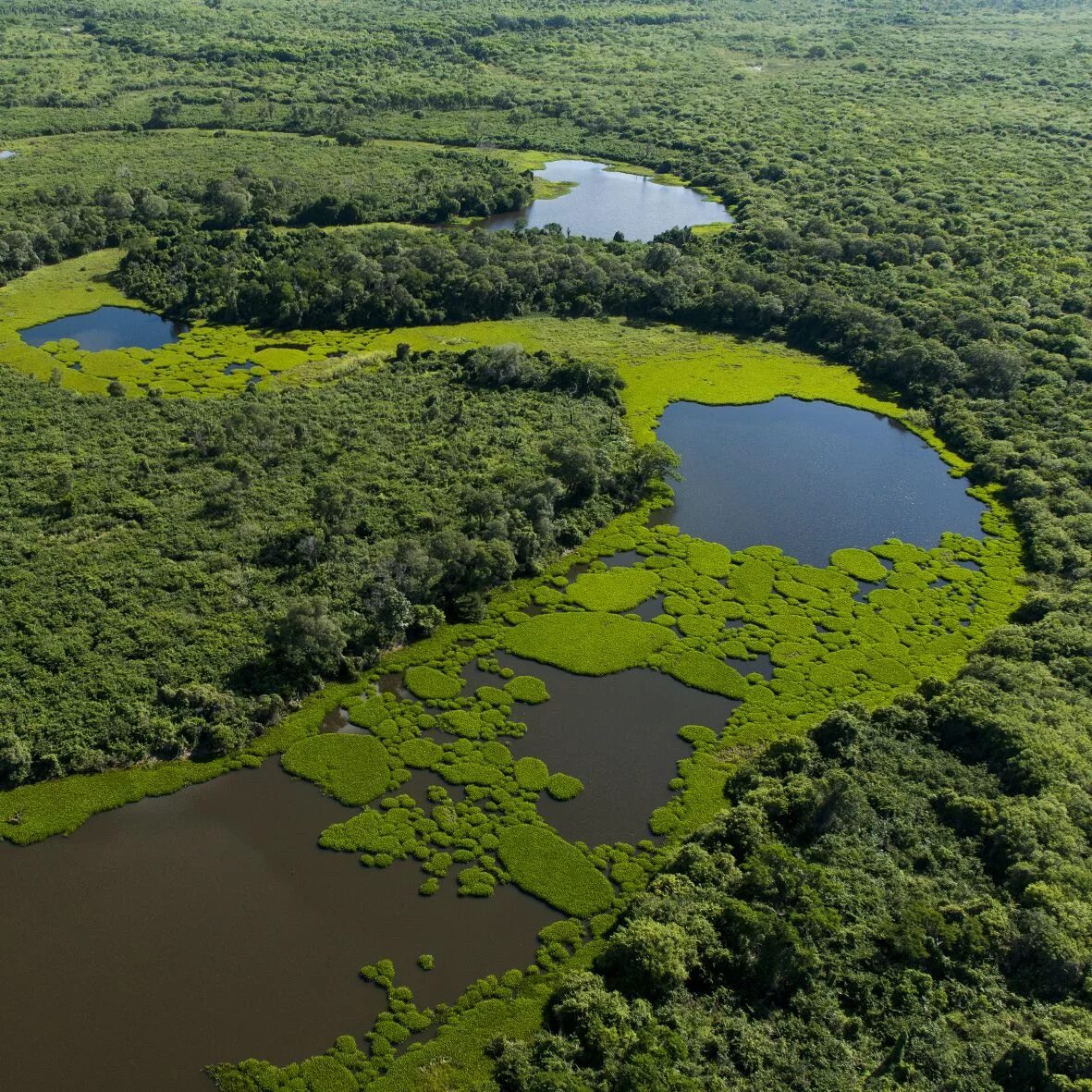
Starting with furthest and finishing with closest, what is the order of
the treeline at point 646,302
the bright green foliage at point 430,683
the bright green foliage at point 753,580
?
the treeline at point 646,302, the bright green foliage at point 753,580, the bright green foliage at point 430,683

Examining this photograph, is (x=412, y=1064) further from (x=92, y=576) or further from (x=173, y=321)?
(x=173, y=321)

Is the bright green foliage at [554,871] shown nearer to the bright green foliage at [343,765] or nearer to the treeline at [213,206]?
the bright green foliage at [343,765]

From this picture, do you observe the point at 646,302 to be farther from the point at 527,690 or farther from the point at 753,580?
the point at 527,690

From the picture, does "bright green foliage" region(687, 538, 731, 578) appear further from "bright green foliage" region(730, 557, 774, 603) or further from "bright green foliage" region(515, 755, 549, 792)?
"bright green foliage" region(515, 755, 549, 792)

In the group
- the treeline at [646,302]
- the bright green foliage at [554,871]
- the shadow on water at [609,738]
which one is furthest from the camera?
the treeline at [646,302]

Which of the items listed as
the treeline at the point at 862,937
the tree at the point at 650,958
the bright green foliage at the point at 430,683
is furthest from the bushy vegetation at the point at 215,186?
the tree at the point at 650,958

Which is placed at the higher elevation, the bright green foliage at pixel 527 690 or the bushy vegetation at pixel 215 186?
the bushy vegetation at pixel 215 186

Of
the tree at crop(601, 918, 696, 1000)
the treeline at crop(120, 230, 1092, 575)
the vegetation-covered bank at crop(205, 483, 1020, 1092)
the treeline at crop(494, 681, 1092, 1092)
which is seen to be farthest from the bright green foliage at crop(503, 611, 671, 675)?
the treeline at crop(120, 230, 1092, 575)

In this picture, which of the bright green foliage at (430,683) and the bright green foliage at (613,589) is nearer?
the bright green foliage at (430,683)
